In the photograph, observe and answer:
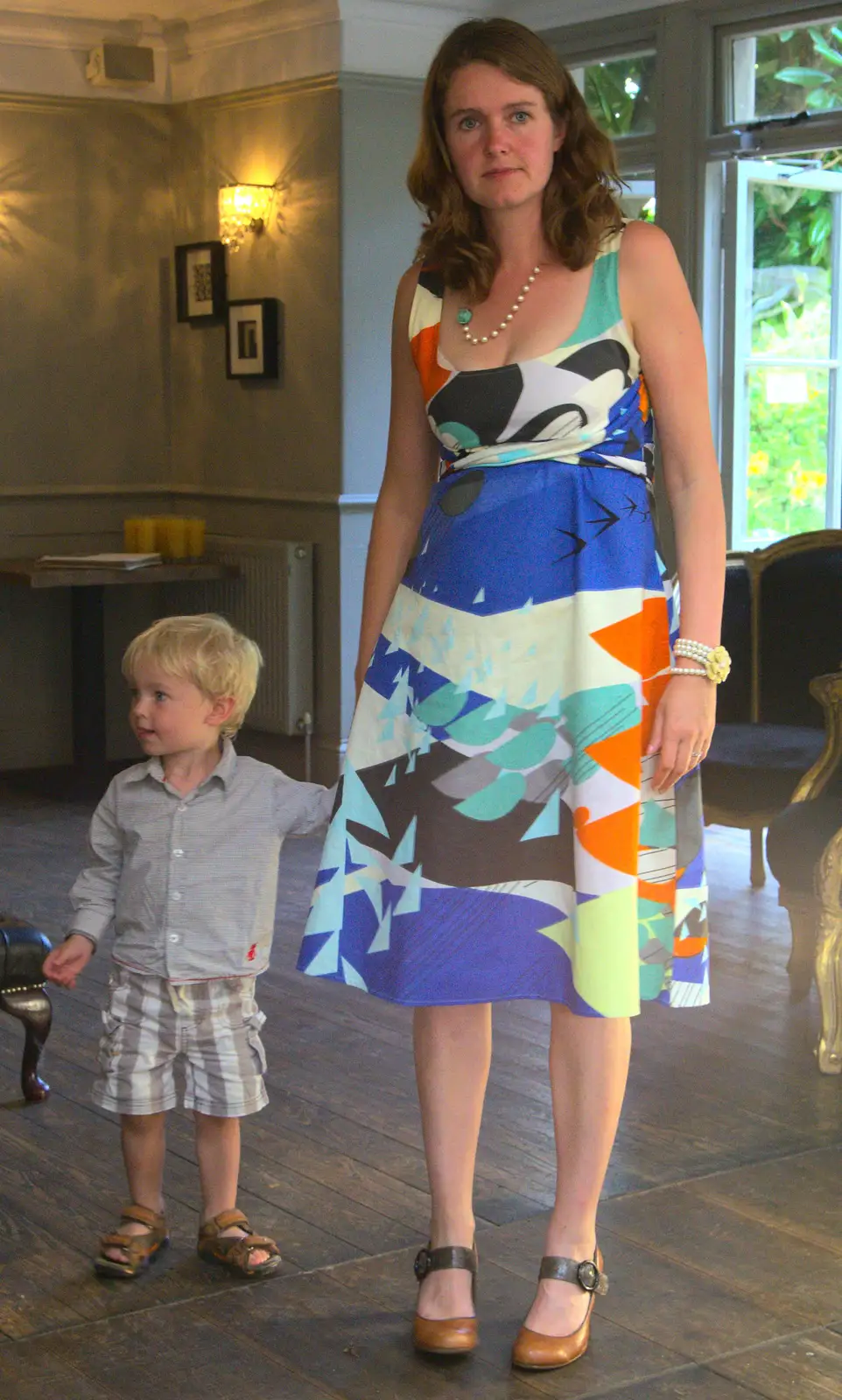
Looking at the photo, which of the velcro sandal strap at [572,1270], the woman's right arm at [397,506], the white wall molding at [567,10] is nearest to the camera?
the velcro sandal strap at [572,1270]

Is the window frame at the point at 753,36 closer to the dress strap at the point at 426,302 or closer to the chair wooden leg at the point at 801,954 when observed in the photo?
the chair wooden leg at the point at 801,954

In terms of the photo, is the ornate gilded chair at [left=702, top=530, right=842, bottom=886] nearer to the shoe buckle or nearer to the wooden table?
the wooden table

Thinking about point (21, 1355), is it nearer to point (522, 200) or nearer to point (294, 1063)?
point (294, 1063)

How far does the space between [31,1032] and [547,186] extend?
191cm

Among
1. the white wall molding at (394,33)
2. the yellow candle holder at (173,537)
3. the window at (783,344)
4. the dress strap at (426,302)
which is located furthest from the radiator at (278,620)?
the dress strap at (426,302)

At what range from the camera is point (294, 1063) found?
11.5 ft

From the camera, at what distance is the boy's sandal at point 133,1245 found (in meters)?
2.48

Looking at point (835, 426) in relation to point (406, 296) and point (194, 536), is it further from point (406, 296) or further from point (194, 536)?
point (406, 296)

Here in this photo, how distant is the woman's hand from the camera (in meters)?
2.09

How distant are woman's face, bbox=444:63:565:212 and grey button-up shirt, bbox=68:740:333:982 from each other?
0.86m

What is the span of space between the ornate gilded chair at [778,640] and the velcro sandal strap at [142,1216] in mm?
2305

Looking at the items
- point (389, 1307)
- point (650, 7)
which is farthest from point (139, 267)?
point (389, 1307)

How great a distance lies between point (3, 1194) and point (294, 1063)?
2.64 ft

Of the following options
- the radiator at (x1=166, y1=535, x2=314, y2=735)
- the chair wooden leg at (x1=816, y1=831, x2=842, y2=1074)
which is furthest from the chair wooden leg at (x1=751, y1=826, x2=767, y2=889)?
the radiator at (x1=166, y1=535, x2=314, y2=735)
